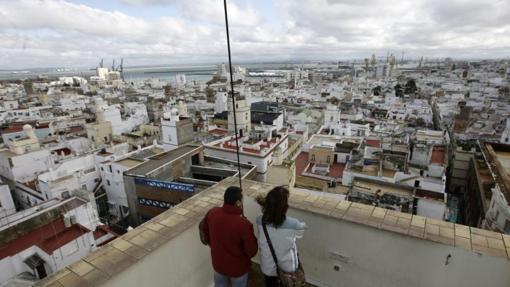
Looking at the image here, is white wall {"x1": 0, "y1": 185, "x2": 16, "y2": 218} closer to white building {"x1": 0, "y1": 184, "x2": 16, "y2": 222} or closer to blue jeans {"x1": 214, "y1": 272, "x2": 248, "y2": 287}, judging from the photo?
white building {"x1": 0, "y1": 184, "x2": 16, "y2": 222}

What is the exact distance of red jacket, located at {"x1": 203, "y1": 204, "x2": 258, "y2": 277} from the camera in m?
1.74

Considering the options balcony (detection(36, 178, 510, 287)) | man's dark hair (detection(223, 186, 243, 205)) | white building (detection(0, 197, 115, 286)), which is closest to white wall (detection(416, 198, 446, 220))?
balcony (detection(36, 178, 510, 287))

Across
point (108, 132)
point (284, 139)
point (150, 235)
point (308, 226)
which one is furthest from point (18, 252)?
point (108, 132)

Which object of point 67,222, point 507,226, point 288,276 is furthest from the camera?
point 67,222

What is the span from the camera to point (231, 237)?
1.76 metres

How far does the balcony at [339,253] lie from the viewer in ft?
6.20

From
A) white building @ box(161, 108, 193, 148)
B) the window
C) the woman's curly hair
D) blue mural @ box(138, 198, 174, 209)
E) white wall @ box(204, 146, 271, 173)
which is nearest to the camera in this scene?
the woman's curly hair

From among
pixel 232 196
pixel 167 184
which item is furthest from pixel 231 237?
pixel 167 184

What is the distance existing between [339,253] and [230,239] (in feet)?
3.81

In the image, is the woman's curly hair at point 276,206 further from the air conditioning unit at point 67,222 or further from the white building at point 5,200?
the white building at point 5,200

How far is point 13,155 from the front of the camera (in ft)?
46.2

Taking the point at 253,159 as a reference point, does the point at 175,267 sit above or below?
above

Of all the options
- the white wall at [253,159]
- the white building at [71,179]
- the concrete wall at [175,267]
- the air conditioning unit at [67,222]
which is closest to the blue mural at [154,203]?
the white building at [71,179]

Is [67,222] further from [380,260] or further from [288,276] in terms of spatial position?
[380,260]
